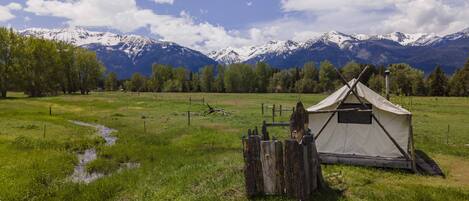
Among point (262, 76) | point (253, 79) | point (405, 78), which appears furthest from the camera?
point (262, 76)

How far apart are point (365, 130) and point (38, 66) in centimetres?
9400

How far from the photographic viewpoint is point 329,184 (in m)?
15.3

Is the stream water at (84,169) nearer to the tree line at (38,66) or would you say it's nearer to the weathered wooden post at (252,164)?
the weathered wooden post at (252,164)

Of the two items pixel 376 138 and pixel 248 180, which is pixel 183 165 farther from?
pixel 376 138

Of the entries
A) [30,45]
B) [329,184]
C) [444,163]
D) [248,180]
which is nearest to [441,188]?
[329,184]

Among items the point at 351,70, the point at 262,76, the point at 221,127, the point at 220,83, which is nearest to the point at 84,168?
the point at 221,127

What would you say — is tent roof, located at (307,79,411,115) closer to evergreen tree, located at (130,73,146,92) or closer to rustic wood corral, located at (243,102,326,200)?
rustic wood corral, located at (243,102,326,200)

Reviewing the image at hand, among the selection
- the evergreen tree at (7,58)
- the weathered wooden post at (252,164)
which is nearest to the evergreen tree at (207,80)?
the evergreen tree at (7,58)

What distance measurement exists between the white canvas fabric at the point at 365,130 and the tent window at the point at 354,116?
0.17m

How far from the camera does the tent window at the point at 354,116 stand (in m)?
19.8

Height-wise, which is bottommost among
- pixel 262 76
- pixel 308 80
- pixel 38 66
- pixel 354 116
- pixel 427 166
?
pixel 427 166

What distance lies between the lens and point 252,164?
13.3 m

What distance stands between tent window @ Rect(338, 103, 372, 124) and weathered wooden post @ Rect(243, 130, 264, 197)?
8.64m

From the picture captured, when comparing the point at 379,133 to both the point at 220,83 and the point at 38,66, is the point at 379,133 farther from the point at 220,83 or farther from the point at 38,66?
the point at 220,83
